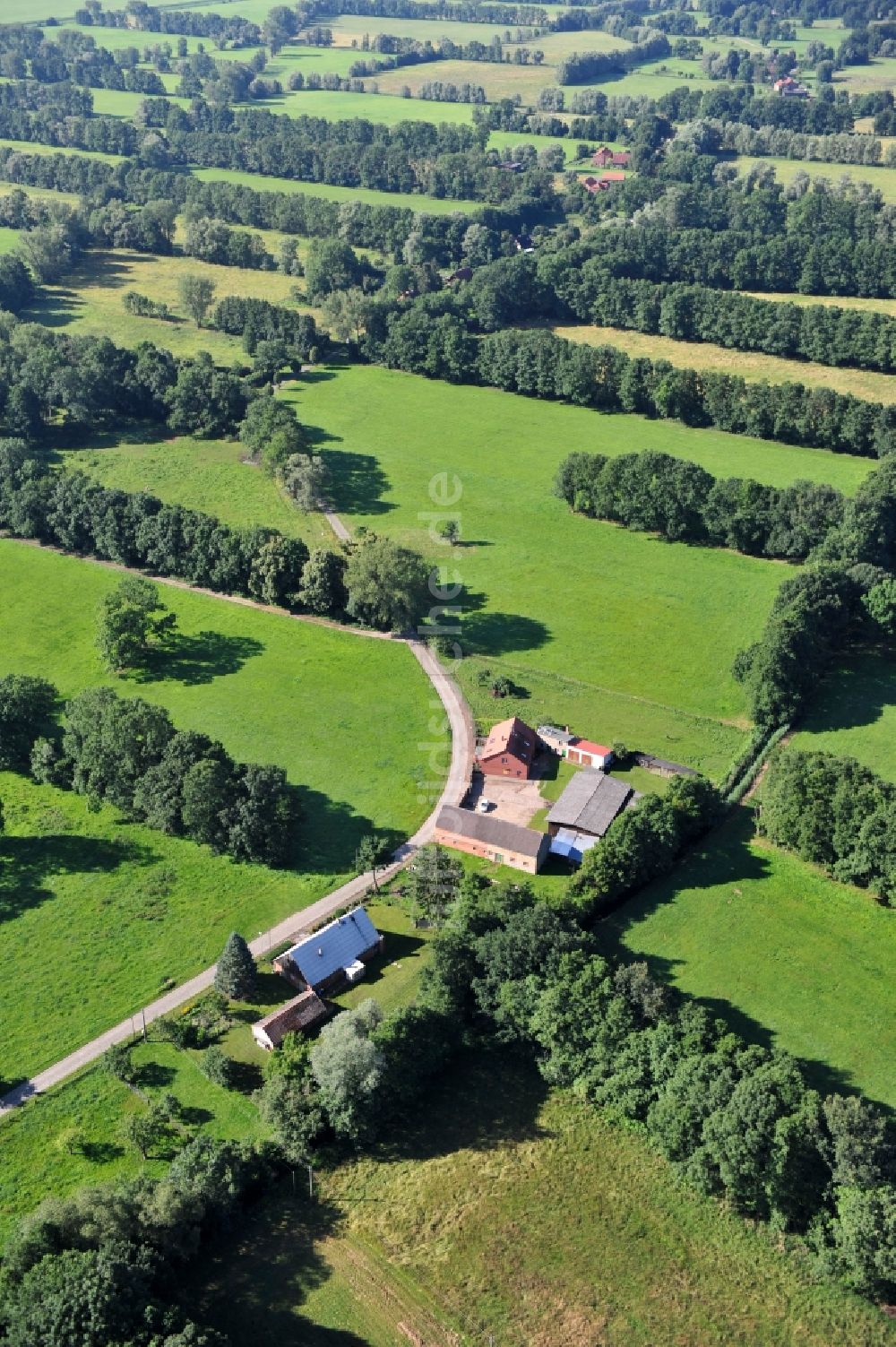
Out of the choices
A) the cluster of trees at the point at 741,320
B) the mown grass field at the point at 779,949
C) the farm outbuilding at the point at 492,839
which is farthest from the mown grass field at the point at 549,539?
the cluster of trees at the point at 741,320

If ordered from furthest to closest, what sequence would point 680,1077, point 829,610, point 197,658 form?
point 197,658, point 829,610, point 680,1077

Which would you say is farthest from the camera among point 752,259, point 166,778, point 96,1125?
point 752,259

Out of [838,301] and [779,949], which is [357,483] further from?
[838,301]

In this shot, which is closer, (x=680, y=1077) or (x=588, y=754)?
(x=680, y=1077)

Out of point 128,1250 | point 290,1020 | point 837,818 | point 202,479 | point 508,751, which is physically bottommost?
point 290,1020

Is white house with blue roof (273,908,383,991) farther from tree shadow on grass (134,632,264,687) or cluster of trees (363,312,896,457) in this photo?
cluster of trees (363,312,896,457)

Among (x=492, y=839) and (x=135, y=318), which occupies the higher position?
(x=135, y=318)

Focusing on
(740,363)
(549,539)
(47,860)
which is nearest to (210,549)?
(549,539)

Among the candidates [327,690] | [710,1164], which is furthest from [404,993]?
[327,690]
